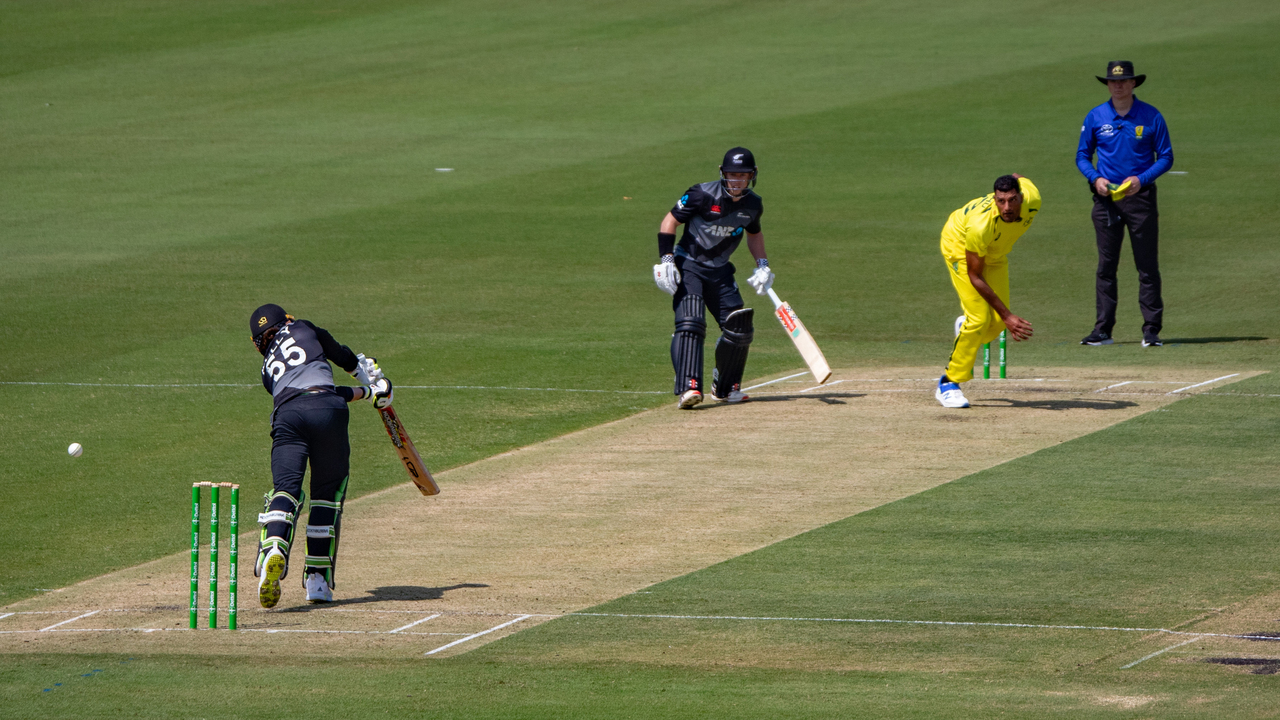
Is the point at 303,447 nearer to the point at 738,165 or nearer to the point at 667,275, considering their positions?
the point at 667,275

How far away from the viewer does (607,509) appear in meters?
11.8

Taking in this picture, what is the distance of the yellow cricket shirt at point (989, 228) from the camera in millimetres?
13688

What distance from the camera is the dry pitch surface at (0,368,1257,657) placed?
9406mm

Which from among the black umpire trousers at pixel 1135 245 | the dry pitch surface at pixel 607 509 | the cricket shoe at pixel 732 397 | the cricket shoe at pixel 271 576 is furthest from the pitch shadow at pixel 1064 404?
the cricket shoe at pixel 271 576

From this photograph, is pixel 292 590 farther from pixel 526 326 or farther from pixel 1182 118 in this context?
pixel 1182 118

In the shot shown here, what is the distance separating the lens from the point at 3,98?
105 ft

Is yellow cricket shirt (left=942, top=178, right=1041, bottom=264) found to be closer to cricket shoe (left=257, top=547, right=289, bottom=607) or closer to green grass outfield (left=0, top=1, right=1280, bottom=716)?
green grass outfield (left=0, top=1, right=1280, bottom=716)

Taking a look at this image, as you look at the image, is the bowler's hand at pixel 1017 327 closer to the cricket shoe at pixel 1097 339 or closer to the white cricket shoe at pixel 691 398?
the white cricket shoe at pixel 691 398

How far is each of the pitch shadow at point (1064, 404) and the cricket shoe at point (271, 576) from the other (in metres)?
7.21

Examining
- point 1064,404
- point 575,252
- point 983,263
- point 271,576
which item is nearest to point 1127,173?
point 1064,404

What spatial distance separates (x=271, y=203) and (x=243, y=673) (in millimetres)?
17419

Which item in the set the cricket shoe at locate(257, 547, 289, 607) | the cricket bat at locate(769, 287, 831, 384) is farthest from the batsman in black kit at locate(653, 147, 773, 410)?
the cricket shoe at locate(257, 547, 289, 607)

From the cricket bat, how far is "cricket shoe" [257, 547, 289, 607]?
6.24 meters

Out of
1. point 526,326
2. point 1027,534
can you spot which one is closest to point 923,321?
point 526,326
